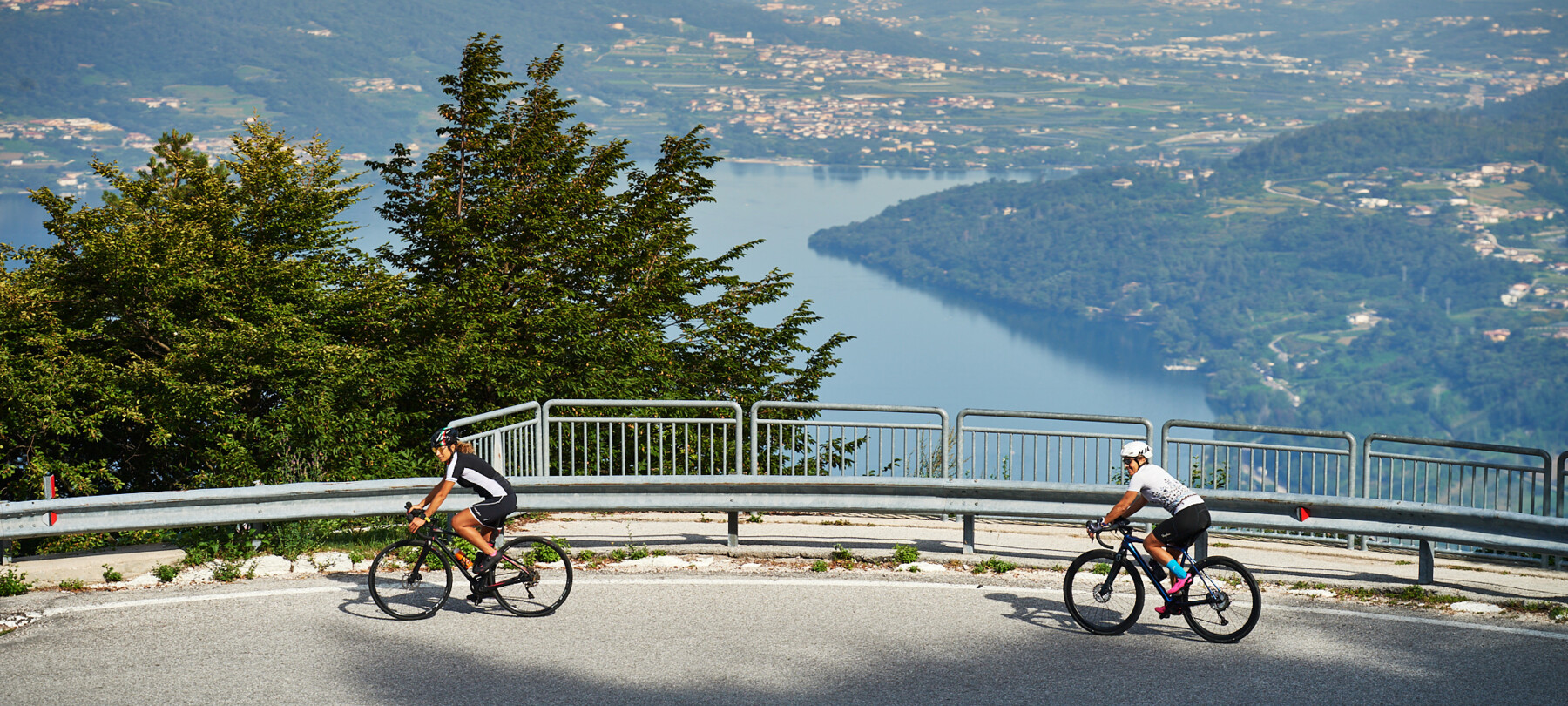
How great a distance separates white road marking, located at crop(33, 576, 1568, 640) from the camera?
7.71 m

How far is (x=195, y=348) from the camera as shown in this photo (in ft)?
45.1

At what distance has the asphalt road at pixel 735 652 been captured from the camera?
6355mm

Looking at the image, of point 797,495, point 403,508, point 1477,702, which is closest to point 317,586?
point 403,508

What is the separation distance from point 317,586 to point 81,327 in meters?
9.52

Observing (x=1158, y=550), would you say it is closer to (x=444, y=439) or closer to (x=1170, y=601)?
(x=1170, y=601)

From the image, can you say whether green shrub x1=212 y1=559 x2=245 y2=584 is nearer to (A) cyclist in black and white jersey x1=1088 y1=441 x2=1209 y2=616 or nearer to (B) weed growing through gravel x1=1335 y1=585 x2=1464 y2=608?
(A) cyclist in black and white jersey x1=1088 y1=441 x2=1209 y2=616

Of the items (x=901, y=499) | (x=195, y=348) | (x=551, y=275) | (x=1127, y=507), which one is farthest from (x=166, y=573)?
(x=551, y=275)

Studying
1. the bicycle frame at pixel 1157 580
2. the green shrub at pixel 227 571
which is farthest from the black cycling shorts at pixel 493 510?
the bicycle frame at pixel 1157 580

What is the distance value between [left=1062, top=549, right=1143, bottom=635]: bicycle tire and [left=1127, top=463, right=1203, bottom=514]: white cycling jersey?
1.45 ft

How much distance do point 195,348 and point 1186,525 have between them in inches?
443

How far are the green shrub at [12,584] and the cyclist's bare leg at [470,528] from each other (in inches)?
121

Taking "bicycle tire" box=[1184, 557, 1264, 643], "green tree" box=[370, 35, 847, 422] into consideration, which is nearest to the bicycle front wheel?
"bicycle tire" box=[1184, 557, 1264, 643]

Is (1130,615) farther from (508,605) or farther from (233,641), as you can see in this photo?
(233,641)

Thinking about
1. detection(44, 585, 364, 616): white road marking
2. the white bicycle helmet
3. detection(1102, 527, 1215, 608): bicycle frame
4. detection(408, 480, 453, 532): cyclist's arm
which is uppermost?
the white bicycle helmet
